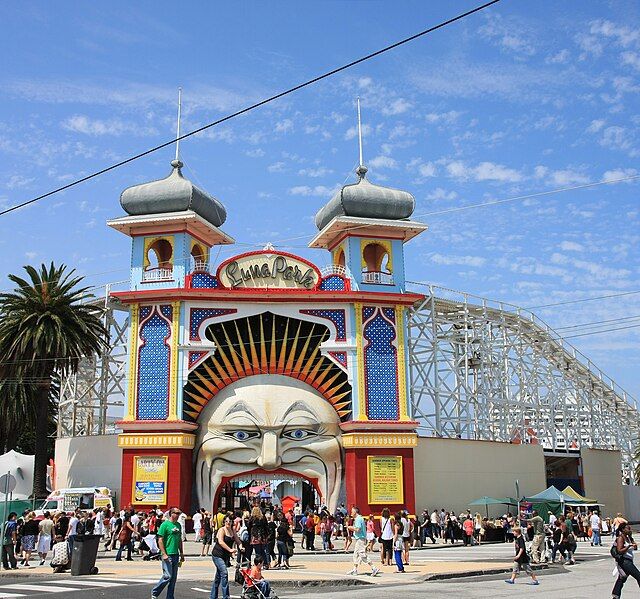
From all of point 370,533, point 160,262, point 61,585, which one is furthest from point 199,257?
point 61,585

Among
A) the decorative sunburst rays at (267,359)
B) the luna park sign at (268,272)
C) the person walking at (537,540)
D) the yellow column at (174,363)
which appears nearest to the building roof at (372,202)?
the luna park sign at (268,272)

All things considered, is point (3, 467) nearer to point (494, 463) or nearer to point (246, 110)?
point (494, 463)

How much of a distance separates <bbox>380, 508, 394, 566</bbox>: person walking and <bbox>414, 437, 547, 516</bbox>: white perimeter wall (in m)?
Result: 14.4

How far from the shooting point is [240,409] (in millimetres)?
34094

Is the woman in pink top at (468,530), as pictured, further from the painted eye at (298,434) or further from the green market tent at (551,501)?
the painted eye at (298,434)

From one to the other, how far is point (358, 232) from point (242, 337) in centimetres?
720

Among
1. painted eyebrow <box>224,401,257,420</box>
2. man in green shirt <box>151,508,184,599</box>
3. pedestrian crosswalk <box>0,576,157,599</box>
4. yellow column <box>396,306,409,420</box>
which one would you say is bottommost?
pedestrian crosswalk <box>0,576,157,599</box>

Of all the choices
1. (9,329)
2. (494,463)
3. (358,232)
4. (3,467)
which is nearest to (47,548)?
(3,467)

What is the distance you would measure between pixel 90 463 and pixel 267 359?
9.43 m

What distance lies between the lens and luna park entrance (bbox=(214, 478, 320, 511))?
38.6 metres

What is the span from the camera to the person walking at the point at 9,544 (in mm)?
22766

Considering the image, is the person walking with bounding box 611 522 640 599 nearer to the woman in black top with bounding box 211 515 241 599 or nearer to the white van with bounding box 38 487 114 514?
the woman in black top with bounding box 211 515 241 599

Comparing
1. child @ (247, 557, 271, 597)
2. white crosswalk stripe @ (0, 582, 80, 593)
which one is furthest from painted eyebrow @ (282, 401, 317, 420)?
child @ (247, 557, 271, 597)

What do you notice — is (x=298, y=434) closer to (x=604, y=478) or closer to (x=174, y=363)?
(x=174, y=363)
